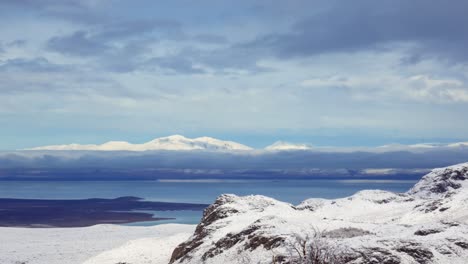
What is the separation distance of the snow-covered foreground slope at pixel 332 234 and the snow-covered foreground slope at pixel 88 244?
4501mm

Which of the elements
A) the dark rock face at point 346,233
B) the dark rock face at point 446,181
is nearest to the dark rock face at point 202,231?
the dark rock face at point 346,233

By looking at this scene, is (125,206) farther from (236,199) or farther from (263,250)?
(263,250)

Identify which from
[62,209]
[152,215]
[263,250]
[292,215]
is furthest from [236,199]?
[62,209]

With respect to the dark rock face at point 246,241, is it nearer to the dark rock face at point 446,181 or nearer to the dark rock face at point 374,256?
the dark rock face at point 374,256

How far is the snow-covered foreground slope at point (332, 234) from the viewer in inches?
1227

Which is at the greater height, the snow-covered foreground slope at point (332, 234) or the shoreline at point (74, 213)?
the snow-covered foreground slope at point (332, 234)

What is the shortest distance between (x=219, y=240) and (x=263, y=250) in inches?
191

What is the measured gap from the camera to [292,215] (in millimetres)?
44062

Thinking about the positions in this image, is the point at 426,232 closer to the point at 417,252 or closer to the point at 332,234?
the point at 417,252

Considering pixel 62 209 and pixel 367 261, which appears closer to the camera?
pixel 367 261

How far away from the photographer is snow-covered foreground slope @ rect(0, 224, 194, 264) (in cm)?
4688

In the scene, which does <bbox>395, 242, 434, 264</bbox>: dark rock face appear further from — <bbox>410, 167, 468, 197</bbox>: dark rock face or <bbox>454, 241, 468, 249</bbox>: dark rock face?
<bbox>410, 167, 468, 197</bbox>: dark rock face

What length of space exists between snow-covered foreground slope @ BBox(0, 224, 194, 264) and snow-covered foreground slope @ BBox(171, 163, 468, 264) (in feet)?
14.8

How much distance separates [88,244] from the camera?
6094 centimetres
